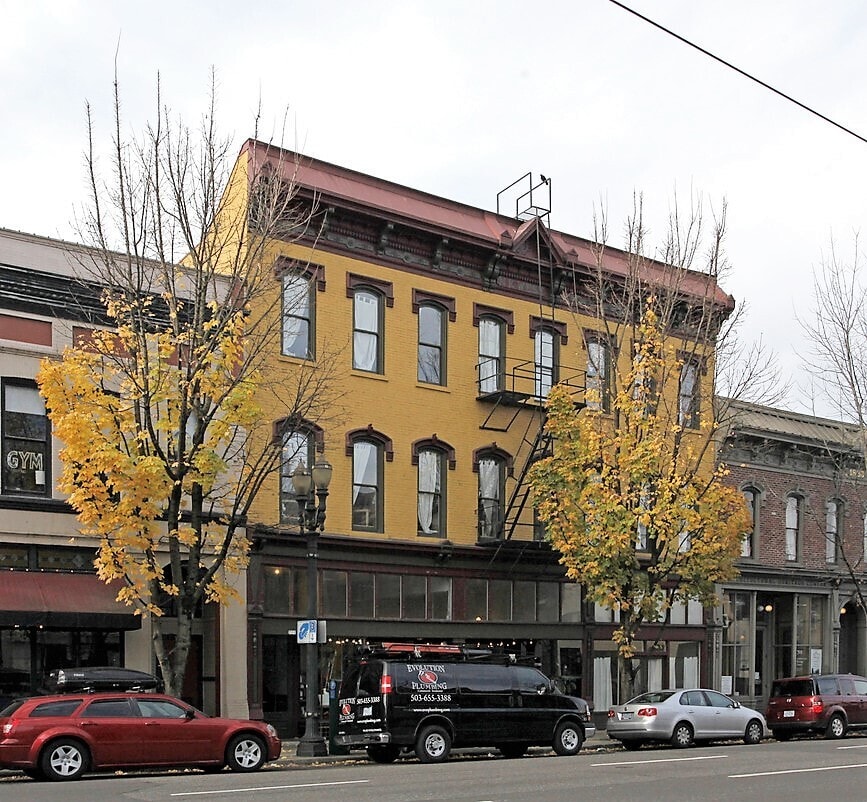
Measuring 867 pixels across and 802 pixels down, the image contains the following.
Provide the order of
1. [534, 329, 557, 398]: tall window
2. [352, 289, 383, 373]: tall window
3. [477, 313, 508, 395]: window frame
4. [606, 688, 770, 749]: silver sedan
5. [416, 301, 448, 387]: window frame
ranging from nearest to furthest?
[606, 688, 770, 749]: silver sedan, [352, 289, 383, 373]: tall window, [416, 301, 448, 387]: window frame, [477, 313, 508, 395]: window frame, [534, 329, 557, 398]: tall window

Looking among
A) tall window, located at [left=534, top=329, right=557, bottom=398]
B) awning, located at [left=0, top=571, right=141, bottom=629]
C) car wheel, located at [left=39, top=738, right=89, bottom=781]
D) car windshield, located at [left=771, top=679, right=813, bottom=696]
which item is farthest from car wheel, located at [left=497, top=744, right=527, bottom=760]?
tall window, located at [left=534, top=329, right=557, bottom=398]

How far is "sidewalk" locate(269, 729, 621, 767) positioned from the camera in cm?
2056

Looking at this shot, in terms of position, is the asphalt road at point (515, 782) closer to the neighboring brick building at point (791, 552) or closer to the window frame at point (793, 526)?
the neighboring brick building at point (791, 552)

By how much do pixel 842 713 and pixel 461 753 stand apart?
10.3m

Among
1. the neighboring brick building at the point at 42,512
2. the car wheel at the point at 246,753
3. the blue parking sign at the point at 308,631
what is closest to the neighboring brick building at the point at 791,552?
the blue parking sign at the point at 308,631

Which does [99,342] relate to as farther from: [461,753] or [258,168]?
[461,753]

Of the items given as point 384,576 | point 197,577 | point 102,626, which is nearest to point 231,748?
point 197,577

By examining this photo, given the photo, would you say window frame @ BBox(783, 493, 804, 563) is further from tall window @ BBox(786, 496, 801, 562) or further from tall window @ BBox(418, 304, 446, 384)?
tall window @ BBox(418, 304, 446, 384)

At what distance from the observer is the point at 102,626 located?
73.8 ft

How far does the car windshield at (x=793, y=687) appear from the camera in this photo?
28141 mm

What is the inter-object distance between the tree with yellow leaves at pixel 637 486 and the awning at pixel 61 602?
9.56 m

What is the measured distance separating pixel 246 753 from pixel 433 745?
328 cm

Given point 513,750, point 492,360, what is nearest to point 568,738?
point 513,750

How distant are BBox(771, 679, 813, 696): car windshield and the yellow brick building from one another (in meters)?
4.48
